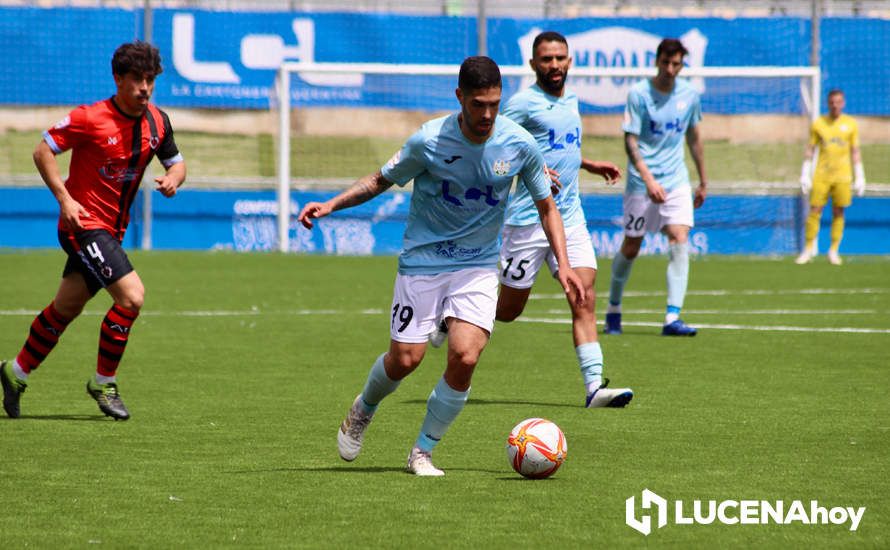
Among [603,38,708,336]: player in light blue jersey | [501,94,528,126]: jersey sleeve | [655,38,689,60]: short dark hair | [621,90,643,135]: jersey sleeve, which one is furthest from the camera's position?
[603,38,708,336]: player in light blue jersey

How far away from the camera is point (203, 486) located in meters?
7.04

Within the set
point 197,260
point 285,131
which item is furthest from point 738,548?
point 285,131

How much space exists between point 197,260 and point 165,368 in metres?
11.9

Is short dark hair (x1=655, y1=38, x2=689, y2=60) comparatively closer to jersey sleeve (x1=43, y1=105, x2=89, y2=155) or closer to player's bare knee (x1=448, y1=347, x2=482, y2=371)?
jersey sleeve (x1=43, y1=105, x2=89, y2=155)

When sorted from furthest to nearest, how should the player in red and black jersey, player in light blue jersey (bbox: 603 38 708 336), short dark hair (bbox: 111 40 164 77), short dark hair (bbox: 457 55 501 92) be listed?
player in light blue jersey (bbox: 603 38 708 336), the player in red and black jersey, short dark hair (bbox: 111 40 164 77), short dark hair (bbox: 457 55 501 92)

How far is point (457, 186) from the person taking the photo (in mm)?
7453

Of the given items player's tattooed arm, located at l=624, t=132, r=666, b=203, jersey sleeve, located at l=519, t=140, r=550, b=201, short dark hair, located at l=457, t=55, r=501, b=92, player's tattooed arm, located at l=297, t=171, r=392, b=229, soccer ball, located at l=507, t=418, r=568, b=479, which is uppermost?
short dark hair, located at l=457, t=55, r=501, b=92

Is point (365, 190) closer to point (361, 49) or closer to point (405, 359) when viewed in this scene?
point (405, 359)

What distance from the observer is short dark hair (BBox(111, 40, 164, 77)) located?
29.1ft

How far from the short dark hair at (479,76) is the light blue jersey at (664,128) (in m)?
6.80

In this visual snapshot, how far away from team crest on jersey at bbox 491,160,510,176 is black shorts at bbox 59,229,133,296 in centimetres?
260

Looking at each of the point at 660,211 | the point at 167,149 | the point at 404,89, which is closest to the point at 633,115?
the point at 660,211

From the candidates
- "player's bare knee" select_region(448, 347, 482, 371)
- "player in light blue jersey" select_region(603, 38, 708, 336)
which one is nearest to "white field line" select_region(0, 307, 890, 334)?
"player in light blue jersey" select_region(603, 38, 708, 336)

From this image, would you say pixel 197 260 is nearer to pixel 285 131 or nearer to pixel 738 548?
pixel 285 131
